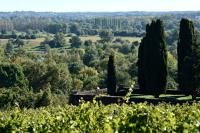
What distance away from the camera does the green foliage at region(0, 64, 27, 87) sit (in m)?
61.0

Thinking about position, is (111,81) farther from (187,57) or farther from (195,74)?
(195,74)

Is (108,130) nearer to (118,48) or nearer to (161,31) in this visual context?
(161,31)

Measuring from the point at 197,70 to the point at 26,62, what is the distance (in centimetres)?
3925

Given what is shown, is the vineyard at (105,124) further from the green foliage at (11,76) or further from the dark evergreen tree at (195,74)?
the green foliage at (11,76)

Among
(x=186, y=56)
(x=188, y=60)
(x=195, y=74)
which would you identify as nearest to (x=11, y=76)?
(x=186, y=56)

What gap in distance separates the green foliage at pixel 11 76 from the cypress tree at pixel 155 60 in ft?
82.5

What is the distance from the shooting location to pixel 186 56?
120ft

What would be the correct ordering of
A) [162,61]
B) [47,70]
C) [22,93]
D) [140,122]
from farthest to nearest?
[47,70] < [22,93] < [162,61] < [140,122]

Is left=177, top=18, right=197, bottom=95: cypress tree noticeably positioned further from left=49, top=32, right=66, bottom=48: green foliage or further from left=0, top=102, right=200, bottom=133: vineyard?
left=49, top=32, right=66, bottom=48: green foliage

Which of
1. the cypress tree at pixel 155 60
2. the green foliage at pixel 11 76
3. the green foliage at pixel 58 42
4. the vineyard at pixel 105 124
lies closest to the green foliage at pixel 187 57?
the cypress tree at pixel 155 60

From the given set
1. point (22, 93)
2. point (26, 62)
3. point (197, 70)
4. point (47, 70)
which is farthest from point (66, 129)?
point (26, 62)

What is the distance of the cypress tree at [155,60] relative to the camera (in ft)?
123

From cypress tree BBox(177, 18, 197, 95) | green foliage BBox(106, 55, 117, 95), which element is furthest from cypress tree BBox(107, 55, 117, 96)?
cypress tree BBox(177, 18, 197, 95)

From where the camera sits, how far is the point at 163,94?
3859cm
